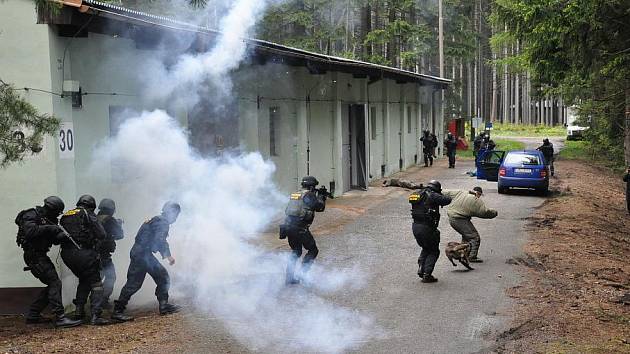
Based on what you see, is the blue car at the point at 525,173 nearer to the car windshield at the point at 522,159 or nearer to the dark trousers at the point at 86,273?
the car windshield at the point at 522,159

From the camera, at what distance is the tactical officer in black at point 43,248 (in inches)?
342

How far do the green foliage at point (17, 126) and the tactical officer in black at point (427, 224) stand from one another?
5.53 m

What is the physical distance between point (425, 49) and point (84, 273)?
39.9 metres

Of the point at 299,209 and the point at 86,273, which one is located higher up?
the point at 299,209

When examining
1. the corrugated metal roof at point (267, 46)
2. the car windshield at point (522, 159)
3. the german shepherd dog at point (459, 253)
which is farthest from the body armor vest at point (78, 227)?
the car windshield at point (522, 159)

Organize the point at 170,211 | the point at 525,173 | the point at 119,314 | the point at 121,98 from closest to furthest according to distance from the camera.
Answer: the point at 119,314 < the point at 170,211 < the point at 121,98 < the point at 525,173

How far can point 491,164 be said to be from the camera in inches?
994

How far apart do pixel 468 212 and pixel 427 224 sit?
176 cm

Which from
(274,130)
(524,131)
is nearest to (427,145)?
(274,130)

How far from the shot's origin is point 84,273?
29.1 feet

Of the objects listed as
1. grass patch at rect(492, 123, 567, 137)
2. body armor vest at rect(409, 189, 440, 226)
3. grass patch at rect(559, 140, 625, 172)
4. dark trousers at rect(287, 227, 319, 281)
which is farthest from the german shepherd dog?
grass patch at rect(492, 123, 567, 137)

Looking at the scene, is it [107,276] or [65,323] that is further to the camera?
[107,276]

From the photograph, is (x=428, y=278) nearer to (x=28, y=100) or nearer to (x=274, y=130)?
(x=28, y=100)

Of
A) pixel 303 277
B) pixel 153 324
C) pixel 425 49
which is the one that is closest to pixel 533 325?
pixel 303 277
